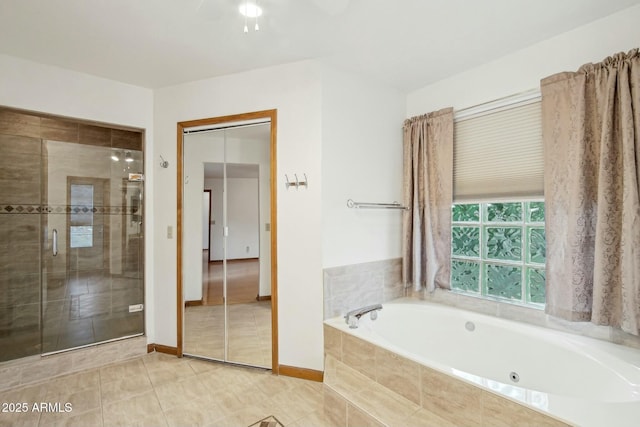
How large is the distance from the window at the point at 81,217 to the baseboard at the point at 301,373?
2.08 m

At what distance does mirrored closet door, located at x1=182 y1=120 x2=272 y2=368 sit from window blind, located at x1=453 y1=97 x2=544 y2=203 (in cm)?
168

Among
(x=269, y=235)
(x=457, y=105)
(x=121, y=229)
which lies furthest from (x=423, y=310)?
(x=121, y=229)

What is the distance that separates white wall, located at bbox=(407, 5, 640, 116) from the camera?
1.74 metres

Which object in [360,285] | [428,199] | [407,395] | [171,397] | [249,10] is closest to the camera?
[407,395]

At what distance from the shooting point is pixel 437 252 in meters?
2.59

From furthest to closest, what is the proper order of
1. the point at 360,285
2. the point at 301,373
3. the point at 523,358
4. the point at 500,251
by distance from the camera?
the point at 360,285
the point at 500,251
the point at 301,373
the point at 523,358

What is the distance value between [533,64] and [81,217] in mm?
3879

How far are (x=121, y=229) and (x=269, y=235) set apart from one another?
1.52m

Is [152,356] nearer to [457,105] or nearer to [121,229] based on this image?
[121,229]

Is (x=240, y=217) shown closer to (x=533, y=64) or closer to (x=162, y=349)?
(x=162, y=349)

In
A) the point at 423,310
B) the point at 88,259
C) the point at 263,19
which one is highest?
the point at 263,19

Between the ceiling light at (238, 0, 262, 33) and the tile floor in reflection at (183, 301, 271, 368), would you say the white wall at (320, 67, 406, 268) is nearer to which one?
the ceiling light at (238, 0, 262, 33)

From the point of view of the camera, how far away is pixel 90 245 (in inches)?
105

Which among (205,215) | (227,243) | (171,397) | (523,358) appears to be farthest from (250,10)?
(523,358)
